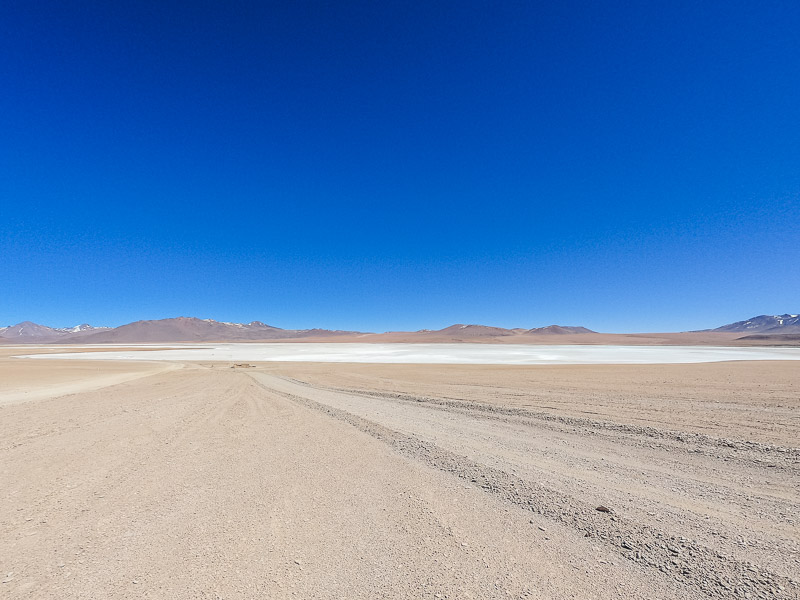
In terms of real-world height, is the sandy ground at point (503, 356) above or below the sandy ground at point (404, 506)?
above

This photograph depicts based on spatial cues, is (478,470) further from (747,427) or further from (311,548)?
(747,427)

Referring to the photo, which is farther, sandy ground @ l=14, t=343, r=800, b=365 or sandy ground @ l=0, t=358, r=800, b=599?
sandy ground @ l=14, t=343, r=800, b=365

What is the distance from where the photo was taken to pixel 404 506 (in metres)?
4.29

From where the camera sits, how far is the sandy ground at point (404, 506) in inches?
117

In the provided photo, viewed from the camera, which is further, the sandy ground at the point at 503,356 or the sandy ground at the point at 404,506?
the sandy ground at the point at 503,356

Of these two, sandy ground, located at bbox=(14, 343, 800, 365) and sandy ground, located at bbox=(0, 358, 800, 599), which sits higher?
sandy ground, located at bbox=(14, 343, 800, 365)

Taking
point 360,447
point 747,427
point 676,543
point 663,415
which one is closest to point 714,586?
point 676,543

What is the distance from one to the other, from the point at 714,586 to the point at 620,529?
870 millimetres

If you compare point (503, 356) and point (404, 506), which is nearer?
point (404, 506)

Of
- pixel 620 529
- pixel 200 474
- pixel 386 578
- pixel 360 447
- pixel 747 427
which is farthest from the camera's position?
pixel 747 427

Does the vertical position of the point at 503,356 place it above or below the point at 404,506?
above

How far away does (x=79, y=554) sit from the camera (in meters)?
3.36

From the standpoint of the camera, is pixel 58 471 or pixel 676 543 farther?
pixel 58 471

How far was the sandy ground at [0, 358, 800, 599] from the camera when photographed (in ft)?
9.75
